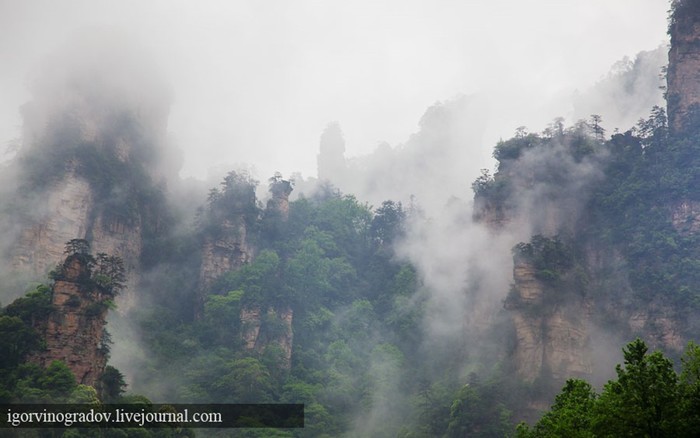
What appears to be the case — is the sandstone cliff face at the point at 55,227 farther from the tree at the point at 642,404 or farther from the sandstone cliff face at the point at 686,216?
the tree at the point at 642,404

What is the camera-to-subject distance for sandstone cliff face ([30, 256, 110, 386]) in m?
62.5

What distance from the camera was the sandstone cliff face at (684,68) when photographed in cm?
8700

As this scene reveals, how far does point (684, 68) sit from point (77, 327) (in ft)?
238

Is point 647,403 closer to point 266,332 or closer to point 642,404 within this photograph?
point 642,404

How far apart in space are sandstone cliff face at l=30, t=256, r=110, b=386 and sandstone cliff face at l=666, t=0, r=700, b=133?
66807 millimetres

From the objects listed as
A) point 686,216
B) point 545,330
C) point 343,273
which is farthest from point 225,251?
point 686,216

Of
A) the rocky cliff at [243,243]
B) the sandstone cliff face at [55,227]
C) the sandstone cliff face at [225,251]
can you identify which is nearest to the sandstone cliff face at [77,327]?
the sandstone cliff face at [55,227]

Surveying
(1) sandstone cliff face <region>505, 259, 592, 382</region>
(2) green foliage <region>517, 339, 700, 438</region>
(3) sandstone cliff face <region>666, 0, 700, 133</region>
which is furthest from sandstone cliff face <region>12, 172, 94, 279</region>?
(3) sandstone cliff face <region>666, 0, 700, 133</region>

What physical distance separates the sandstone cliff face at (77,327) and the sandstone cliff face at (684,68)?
66807 millimetres

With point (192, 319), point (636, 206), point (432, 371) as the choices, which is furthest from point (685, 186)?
point (192, 319)

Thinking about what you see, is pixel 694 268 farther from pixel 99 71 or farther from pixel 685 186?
pixel 99 71

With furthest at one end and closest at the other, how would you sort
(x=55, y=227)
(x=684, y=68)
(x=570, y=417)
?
(x=684, y=68) → (x=55, y=227) → (x=570, y=417)

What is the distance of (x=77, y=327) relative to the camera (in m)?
63.9

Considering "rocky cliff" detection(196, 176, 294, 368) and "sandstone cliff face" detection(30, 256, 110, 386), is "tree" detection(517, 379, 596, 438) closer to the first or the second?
"sandstone cliff face" detection(30, 256, 110, 386)
